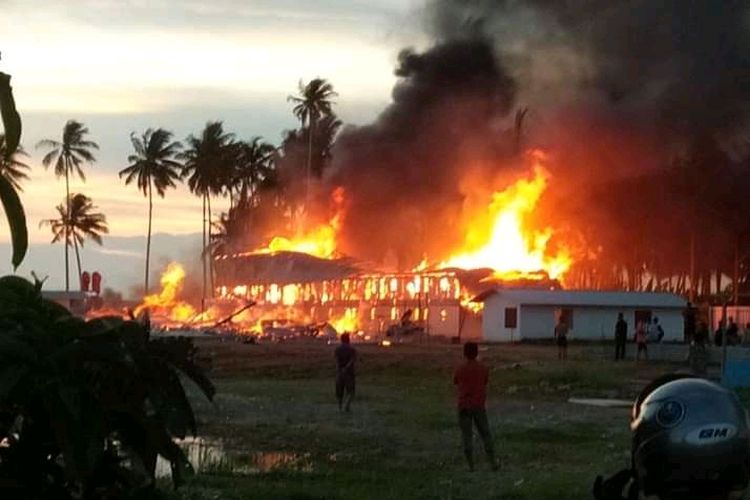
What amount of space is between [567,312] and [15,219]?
7146 centimetres

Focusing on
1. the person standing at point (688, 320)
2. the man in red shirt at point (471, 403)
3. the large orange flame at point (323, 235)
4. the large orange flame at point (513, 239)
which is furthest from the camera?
the large orange flame at point (323, 235)

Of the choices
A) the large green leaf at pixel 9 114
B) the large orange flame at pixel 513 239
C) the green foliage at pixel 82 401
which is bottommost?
the green foliage at pixel 82 401

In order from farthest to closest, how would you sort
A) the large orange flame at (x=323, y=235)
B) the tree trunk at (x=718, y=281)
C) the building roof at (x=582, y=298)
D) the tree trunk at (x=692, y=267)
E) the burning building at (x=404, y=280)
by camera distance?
1. the large orange flame at (x=323, y=235)
2. the tree trunk at (x=718, y=281)
3. the tree trunk at (x=692, y=267)
4. the burning building at (x=404, y=280)
5. the building roof at (x=582, y=298)

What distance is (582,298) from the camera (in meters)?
78.2

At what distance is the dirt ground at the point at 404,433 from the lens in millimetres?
18469

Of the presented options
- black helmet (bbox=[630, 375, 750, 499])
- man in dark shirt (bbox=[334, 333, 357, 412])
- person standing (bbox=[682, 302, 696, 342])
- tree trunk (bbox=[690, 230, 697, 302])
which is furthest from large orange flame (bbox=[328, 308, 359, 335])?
black helmet (bbox=[630, 375, 750, 499])

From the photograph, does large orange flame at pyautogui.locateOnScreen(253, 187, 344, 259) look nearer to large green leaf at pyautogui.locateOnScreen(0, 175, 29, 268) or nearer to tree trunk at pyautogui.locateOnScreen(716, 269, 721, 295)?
tree trunk at pyautogui.locateOnScreen(716, 269, 721, 295)

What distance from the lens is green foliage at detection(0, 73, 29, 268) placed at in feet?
18.7

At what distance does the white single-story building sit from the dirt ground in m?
24.9

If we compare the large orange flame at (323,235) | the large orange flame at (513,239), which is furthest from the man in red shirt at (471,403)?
the large orange flame at (323,235)

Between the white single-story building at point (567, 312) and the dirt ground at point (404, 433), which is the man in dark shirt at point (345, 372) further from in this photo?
the white single-story building at point (567, 312)

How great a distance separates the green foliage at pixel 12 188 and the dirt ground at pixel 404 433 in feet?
8.43

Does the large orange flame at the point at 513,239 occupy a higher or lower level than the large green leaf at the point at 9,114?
higher

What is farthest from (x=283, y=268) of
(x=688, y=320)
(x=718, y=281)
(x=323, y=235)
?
(x=688, y=320)
